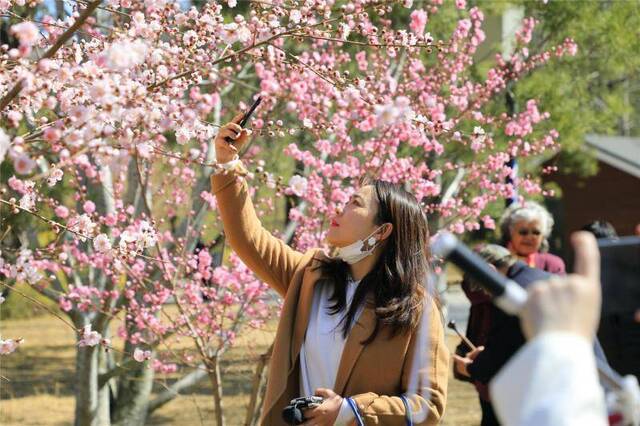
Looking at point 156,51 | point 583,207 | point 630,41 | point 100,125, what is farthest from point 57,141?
point 583,207

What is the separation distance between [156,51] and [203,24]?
61cm

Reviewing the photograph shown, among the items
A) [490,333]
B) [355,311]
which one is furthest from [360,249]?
[490,333]

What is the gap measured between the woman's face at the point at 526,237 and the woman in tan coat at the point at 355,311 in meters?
1.97

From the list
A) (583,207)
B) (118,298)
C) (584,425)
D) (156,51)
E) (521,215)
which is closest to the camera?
(584,425)

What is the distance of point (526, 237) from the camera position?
527cm

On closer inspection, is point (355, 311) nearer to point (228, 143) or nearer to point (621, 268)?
point (228, 143)

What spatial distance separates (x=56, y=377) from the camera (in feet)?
42.7

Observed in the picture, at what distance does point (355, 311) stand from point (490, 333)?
3.61 feet

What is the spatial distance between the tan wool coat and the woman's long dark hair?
0.13ft

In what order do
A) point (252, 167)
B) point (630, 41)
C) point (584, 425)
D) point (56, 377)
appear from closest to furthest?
point (584, 425) → point (252, 167) → point (630, 41) → point (56, 377)

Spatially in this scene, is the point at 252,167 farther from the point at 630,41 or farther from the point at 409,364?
the point at 630,41

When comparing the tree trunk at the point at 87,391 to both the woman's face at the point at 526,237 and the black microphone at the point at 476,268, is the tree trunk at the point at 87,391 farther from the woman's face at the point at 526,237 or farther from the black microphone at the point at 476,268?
the black microphone at the point at 476,268

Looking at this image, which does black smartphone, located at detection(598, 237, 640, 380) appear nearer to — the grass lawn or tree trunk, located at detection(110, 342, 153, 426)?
the grass lawn

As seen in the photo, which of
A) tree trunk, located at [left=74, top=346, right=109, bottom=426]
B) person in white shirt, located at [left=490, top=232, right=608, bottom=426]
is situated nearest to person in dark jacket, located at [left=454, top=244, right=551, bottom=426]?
person in white shirt, located at [left=490, top=232, right=608, bottom=426]
